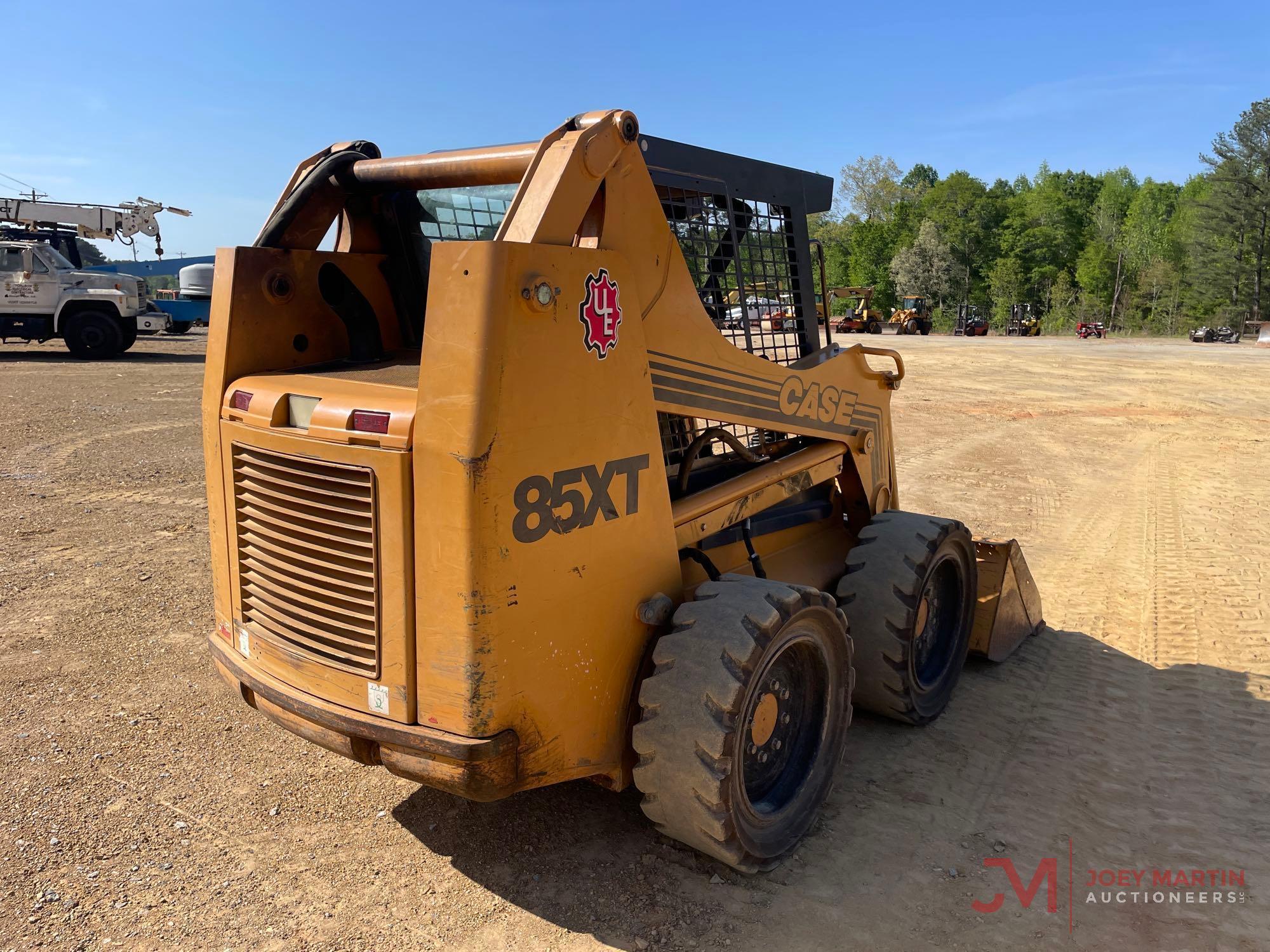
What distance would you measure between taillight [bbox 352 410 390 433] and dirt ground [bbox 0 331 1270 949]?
1628 mm

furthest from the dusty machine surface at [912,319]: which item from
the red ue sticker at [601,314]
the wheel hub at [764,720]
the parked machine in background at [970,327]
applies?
the red ue sticker at [601,314]

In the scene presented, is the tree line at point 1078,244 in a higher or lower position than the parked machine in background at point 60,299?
higher

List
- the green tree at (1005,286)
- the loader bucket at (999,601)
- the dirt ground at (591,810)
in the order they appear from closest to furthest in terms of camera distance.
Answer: the dirt ground at (591,810) < the loader bucket at (999,601) < the green tree at (1005,286)

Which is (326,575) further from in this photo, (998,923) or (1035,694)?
(1035,694)

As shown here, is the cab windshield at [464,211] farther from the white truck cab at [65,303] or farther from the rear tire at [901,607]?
the white truck cab at [65,303]

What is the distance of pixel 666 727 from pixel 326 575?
120 cm

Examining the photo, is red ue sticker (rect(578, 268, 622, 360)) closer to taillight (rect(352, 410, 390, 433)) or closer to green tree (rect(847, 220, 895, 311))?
taillight (rect(352, 410, 390, 433))

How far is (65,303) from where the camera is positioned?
62.7 feet

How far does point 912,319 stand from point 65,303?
42.8 meters

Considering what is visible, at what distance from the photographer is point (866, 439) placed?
187 inches

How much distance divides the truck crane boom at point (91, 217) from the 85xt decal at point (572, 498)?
84.0ft

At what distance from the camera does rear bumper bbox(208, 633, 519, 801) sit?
8.63 feet

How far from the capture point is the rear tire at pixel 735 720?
2.85 m

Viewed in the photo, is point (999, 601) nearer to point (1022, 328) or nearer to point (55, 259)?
point (55, 259)
